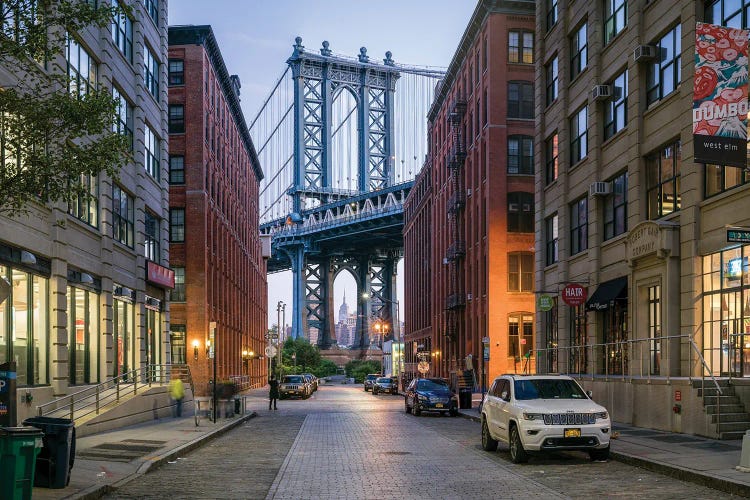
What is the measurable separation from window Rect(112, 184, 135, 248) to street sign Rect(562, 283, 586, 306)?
15.2 m

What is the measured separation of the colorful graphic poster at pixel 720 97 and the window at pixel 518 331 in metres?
40.3

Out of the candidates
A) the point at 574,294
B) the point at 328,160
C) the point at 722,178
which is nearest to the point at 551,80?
the point at 574,294

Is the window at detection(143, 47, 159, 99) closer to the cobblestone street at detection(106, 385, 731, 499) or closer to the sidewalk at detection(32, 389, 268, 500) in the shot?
the sidewalk at detection(32, 389, 268, 500)

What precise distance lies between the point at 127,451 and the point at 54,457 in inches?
255

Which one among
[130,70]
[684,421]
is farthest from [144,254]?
[684,421]

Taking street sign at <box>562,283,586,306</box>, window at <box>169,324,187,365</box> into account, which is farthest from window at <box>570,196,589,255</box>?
window at <box>169,324,187,365</box>

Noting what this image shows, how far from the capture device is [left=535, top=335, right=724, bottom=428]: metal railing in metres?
23.1

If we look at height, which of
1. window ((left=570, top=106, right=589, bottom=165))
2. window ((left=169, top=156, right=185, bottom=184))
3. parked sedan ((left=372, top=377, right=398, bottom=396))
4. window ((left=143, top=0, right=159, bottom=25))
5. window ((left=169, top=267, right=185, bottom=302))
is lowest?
parked sedan ((left=372, top=377, right=398, bottom=396))

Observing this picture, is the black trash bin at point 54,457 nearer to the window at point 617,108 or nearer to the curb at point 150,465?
the curb at point 150,465

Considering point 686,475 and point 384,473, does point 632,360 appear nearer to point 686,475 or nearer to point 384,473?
point 686,475

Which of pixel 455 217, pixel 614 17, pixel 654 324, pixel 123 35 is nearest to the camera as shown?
pixel 654 324

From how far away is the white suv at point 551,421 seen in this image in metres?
17.5

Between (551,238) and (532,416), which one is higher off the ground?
(551,238)

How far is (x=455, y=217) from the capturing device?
6900 centimetres
